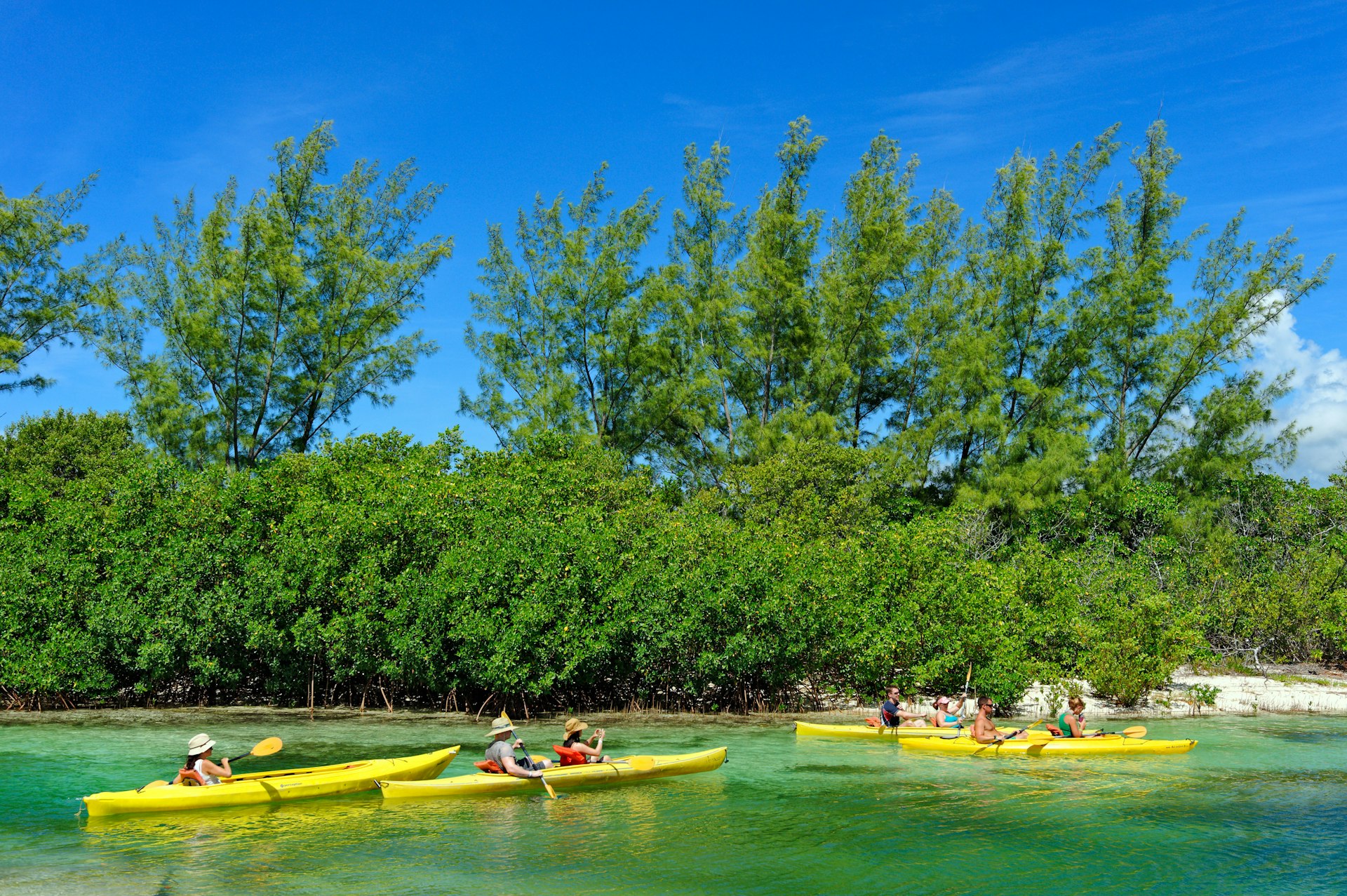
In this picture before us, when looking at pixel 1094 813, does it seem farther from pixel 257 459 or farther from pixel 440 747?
pixel 257 459

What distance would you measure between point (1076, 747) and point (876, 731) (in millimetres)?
3413

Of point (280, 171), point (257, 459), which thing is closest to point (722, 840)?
point (257, 459)

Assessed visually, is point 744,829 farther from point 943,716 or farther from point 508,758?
point 943,716

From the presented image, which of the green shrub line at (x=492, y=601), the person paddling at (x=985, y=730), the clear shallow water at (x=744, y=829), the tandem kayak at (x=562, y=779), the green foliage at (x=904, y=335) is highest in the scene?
the green foliage at (x=904, y=335)

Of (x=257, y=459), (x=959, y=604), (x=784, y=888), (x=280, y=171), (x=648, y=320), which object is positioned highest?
(x=280, y=171)

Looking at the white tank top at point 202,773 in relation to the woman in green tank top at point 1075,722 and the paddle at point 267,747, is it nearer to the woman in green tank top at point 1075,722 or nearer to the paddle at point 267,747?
the paddle at point 267,747

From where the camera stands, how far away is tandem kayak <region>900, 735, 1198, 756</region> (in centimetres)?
1691

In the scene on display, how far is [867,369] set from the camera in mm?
36688

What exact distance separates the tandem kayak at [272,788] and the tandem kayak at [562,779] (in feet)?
1.12

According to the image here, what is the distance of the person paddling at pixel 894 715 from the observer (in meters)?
18.5

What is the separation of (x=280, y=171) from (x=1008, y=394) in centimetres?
2660

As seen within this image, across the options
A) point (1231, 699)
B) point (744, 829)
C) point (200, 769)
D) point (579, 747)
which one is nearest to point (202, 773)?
point (200, 769)

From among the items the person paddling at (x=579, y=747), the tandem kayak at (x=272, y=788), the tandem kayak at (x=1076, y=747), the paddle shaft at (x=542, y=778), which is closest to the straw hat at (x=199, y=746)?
the tandem kayak at (x=272, y=788)

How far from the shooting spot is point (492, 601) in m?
19.6
